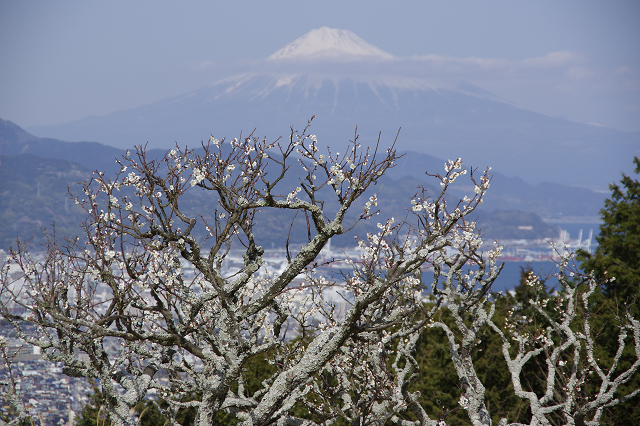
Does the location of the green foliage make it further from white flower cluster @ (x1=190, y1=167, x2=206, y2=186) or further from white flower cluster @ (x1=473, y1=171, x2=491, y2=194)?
white flower cluster @ (x1=190, y1=167, x2=206, y2=186)

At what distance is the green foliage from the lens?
47.5 feet

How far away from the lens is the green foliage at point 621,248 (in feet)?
47.5

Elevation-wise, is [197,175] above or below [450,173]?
below

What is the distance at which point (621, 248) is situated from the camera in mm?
15836

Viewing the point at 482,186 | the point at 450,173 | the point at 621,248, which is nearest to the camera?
the point at 482,186

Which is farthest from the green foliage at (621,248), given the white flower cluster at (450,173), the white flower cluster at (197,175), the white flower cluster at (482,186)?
the white flower cluster at (197,175)

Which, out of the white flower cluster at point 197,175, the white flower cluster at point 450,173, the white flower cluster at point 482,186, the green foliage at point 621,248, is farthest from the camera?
the green foliage at point 621,248

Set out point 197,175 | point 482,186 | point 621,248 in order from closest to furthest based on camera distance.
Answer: point 197,175, point 482,186, point 621,248

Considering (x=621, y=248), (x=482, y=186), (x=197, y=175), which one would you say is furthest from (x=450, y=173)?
(x=621, y=248)

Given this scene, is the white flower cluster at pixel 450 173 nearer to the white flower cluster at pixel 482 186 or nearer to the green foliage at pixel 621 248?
the white flower cluster at pixel 482 186

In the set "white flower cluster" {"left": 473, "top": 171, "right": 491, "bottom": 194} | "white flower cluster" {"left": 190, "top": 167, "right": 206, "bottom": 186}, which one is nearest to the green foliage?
"white flower cluster" {"left": 473, "top": 171, "right": 491, "bottom": 194}

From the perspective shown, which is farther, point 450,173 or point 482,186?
point 450,173

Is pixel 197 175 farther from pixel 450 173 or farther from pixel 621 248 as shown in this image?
pixel 621 248

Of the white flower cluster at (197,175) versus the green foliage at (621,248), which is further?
the green foliage at (621,248)
